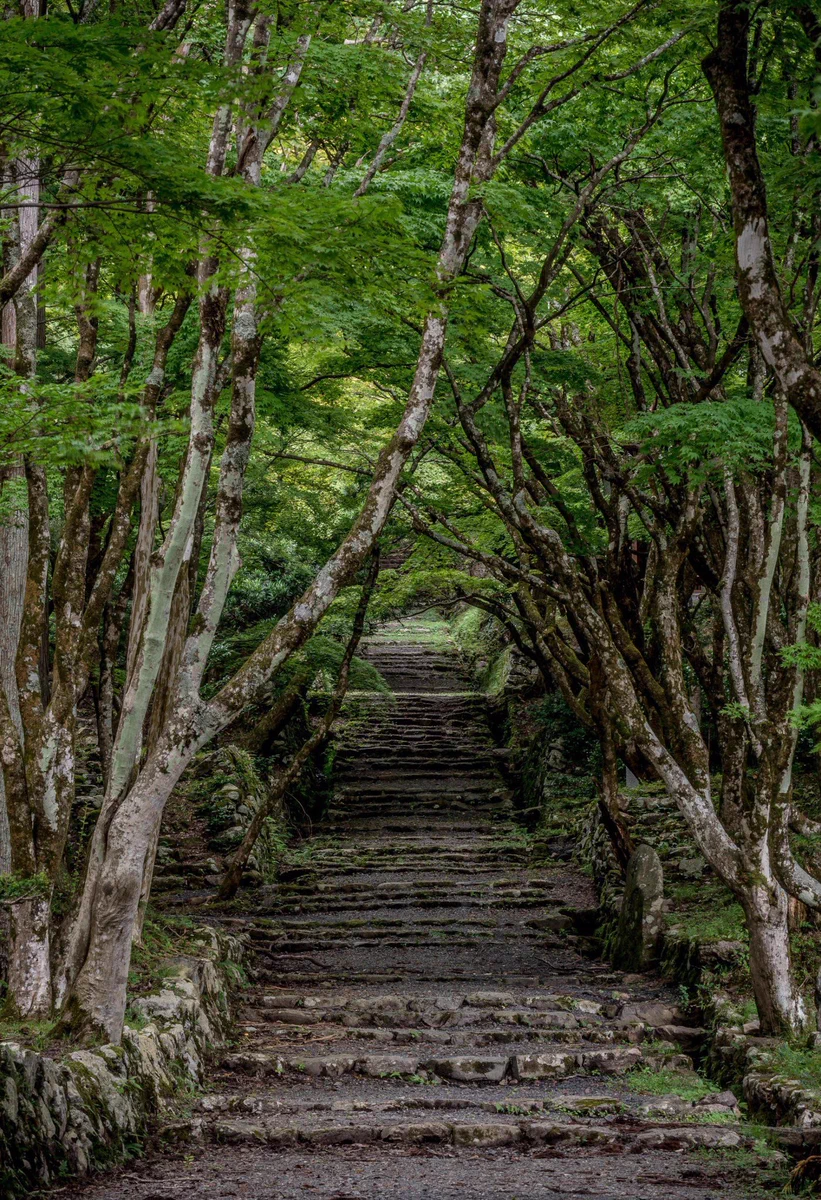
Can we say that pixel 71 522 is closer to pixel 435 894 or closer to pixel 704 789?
pixel 704 789

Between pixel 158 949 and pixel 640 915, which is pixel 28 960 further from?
pixel 640 915

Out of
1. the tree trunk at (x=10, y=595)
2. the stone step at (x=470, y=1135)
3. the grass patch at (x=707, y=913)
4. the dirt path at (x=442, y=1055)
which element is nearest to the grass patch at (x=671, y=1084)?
the dirt path at (x=442, y=1055)

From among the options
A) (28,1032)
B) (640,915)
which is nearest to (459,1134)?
(28,1032)

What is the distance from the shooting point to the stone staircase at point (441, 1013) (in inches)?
204

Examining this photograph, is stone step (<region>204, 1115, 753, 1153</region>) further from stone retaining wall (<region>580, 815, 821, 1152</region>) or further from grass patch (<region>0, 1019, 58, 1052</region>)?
grass patch (<region>0, 1019, 58, 1052</region>)

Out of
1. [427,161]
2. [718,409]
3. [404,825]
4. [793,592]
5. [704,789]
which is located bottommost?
[404,825]

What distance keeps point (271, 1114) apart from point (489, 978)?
3892 millimetres

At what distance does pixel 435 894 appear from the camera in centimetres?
1213

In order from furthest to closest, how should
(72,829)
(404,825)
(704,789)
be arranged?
1. (404,825)
2. (72,829)
3. (704,789)

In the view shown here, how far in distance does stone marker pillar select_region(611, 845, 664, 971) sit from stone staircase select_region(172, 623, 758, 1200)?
32 centimetres

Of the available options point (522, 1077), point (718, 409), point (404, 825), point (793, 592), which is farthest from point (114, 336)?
point (404, 825)

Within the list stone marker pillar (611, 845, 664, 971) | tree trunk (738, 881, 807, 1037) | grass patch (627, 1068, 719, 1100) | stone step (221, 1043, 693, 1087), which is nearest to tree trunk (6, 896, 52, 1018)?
stone step (221, 1043, 693, 1087)

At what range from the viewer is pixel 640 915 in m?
9.13

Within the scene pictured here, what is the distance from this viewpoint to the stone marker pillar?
8969 millimetres
